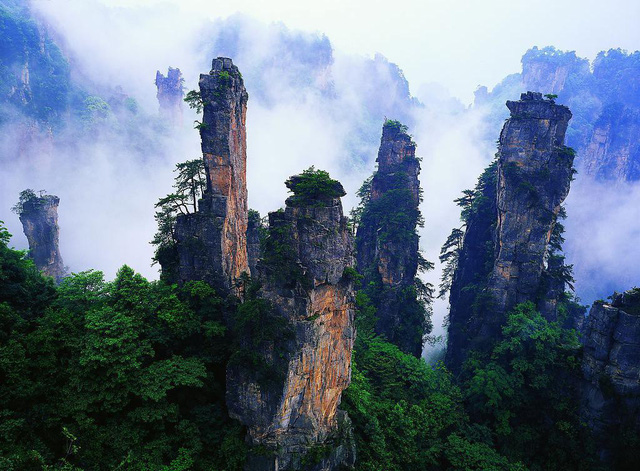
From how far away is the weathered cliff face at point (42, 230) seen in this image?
39.0 meters

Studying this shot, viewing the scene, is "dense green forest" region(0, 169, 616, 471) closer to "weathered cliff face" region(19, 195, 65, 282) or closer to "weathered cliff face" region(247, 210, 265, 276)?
"weathered cliff face" region(247, 210, 265, 276)

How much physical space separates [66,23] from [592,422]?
11396 cm

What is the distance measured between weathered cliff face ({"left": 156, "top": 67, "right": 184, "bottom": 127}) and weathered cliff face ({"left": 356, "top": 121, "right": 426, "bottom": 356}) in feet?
205

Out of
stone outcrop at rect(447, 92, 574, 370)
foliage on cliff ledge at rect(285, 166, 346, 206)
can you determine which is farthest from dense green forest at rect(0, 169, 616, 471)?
stone outcrop at rect(447, 92, 574, 370)

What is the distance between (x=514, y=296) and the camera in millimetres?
28203

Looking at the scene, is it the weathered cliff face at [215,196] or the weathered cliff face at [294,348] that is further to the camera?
the weathered cliff face at [215,196]

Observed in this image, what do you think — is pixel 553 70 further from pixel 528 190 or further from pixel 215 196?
pixel 215 196

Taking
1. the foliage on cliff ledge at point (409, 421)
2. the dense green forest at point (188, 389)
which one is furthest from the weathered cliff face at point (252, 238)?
the foliage on cliff ledge at point (409, 421)

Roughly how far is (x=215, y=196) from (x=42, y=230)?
102 feet

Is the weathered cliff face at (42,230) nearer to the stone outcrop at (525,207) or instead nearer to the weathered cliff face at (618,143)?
the stone outcrop at (525,207)

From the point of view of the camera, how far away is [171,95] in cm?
8194

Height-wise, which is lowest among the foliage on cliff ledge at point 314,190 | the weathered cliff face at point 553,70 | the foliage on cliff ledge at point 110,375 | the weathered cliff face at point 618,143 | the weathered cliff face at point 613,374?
the foliage on cliff ledge at point 110,375

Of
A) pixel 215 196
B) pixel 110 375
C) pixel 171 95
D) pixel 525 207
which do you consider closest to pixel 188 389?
pixel 110 375

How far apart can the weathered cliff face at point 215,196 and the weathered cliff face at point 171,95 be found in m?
67.8
